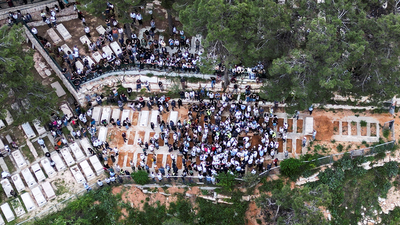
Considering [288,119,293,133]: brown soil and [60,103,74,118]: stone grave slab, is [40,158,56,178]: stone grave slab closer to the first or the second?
[60,103,74,118]: stone grave slab

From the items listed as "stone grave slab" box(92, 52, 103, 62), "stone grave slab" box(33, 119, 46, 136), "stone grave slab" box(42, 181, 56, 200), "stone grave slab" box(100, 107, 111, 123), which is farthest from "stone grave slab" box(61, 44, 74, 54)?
"stone grave slab" box(42, 181, 56, 200)

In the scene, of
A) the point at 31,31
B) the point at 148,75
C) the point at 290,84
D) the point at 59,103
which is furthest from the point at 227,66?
the point at 31,31

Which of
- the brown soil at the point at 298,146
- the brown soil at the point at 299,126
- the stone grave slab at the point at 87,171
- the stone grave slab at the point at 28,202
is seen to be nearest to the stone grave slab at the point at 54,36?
the stone grave slab at the point at 87,171

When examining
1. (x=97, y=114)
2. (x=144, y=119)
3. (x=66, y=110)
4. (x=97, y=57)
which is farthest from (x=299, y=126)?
(x=66, y=110)

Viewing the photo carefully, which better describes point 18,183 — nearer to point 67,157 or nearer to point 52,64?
point 67,157

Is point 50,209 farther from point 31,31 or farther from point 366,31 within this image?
point 366,31

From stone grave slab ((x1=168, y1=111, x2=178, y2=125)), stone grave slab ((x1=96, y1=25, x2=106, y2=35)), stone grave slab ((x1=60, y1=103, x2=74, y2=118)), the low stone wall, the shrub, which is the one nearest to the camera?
the shrub
